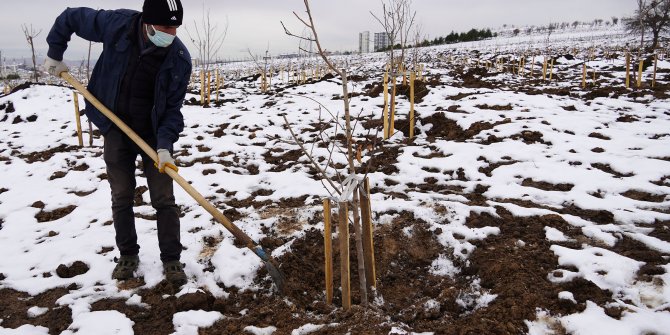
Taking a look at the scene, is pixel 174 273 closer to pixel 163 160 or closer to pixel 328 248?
pixel 163 160

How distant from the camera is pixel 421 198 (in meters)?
3.93

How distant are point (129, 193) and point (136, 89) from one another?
732 mm

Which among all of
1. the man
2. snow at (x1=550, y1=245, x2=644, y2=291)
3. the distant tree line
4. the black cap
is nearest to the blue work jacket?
the man

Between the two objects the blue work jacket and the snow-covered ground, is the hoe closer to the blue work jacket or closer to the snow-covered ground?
the blue work jacket

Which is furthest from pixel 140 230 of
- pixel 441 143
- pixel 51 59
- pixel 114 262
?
pixel 441 143

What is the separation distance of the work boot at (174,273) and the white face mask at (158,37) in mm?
1505

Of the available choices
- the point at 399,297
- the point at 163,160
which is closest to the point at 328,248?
the point at 399,297

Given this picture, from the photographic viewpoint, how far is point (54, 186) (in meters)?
4.84

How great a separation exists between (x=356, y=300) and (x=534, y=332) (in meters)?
1.06

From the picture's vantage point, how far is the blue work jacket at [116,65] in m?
2.46

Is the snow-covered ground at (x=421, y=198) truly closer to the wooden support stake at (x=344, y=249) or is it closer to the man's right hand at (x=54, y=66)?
the wooden support stake at (x=344, y=249)

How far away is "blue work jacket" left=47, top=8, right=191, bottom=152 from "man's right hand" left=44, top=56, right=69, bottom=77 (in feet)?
0.33

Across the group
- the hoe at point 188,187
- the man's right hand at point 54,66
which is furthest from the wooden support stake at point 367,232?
the man's right hand at point 54,66

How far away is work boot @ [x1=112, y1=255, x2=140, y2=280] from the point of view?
275 cm
